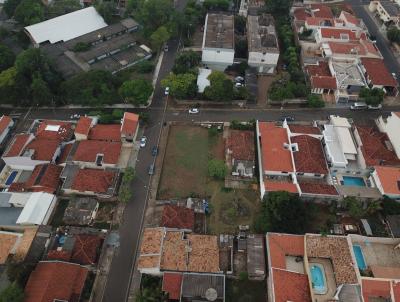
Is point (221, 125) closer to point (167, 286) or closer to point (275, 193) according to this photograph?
point (275, 193)

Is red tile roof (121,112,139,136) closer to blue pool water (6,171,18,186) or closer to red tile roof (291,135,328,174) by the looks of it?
blue pool water (6,171,18,186)

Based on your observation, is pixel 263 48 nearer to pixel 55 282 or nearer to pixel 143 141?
pixel 143 141

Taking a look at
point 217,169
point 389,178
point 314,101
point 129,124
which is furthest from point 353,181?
point 129,124

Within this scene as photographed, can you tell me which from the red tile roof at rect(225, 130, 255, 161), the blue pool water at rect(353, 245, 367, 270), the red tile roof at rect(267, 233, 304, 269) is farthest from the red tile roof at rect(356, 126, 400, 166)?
the red tile roof at rect(267, 233, 304, 269)

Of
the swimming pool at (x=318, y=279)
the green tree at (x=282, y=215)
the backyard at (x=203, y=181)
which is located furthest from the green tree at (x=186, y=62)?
the swimming pool at (x=318, y=279)

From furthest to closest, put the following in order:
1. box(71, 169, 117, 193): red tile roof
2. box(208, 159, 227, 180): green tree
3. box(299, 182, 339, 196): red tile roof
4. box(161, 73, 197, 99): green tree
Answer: box(161, 73, 197, 99): green tree, box(208, 159, 227, 180): green tree, box(71, 169, 117, 193): red tile roof, box(299, 182, 339, 196): red tile roof

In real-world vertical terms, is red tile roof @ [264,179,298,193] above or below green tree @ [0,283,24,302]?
above

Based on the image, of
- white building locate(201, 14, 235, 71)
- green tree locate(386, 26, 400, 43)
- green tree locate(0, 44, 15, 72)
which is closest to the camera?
green tree locate(0, 44, 15, 72)

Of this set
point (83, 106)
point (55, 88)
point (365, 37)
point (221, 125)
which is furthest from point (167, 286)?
point (365, 37)
